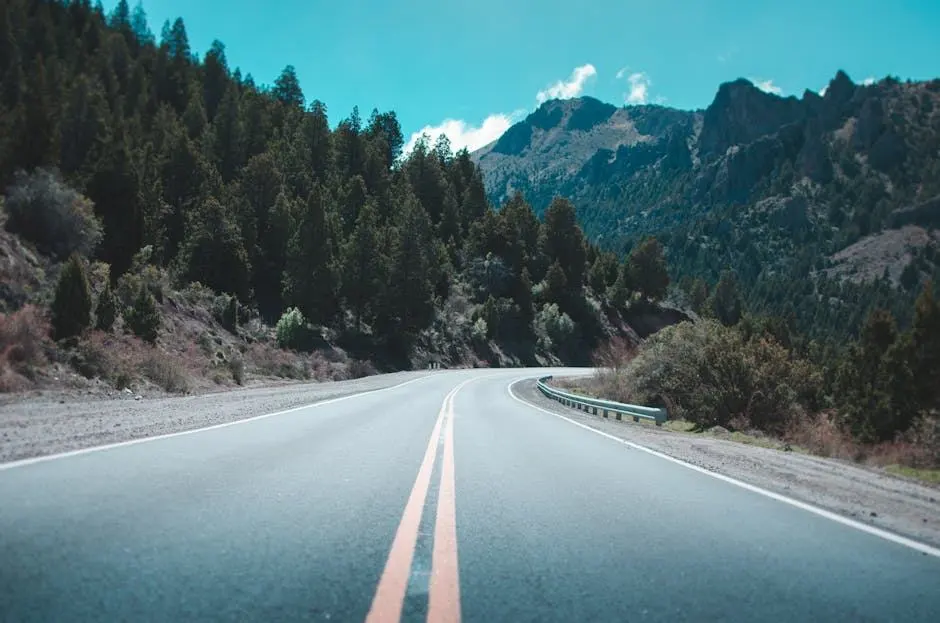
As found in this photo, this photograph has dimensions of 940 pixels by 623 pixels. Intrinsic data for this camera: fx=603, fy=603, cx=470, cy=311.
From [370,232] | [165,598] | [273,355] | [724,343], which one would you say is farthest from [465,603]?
[370,232]

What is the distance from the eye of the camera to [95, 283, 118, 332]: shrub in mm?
22469

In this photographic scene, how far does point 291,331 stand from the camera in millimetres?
A: 45344

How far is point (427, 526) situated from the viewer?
4.96 meters

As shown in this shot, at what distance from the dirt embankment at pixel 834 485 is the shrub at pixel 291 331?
36366mm

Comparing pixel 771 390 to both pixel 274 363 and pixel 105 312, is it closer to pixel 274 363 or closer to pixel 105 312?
pixel 105 312

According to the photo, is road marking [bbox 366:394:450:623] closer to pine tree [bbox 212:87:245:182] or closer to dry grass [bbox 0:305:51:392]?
dry grass [bbox 0:305:51:392]

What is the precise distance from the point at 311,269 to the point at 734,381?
129 feet

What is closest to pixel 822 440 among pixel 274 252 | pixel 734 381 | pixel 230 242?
A: pixel 734 381

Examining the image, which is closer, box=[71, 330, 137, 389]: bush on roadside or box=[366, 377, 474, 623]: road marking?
box=[366, 377, 474, 623]: road marking

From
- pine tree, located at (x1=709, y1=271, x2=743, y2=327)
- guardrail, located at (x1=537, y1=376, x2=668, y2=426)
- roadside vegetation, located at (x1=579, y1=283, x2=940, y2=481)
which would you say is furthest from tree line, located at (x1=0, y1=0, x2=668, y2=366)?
pine tree, located at (x1=709, y1=271, x2=743, y2=327)

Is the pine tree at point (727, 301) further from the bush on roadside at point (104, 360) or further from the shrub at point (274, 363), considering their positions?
the bush on roadside at point (104, 360)

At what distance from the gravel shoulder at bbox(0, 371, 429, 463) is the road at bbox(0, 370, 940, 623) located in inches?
51.5

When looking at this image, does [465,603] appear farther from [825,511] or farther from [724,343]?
[724,343]

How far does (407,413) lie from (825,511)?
12047 millimetres
